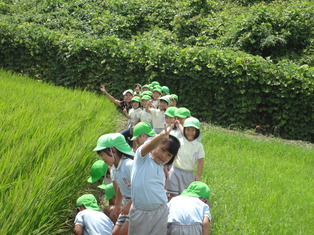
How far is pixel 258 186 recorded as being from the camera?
17.6 ft

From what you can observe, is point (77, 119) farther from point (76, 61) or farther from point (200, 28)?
point (200, 28)

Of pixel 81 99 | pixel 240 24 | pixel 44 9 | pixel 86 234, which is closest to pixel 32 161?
pixel 86 234

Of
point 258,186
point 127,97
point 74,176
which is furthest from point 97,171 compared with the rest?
point 127,97

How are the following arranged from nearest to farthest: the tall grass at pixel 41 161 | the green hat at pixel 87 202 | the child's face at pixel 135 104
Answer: the tall grass at pixel 41 161 < the green hat at pixel 87 202 < the child's face at pixel 135 104

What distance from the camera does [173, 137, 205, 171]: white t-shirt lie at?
15.0 feet

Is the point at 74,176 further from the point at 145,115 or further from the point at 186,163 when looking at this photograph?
the point at 145,115

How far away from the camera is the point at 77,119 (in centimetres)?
576

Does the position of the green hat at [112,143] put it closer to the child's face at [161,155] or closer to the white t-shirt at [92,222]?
the child's face at [161,155]

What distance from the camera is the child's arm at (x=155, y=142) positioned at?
275 centimetres

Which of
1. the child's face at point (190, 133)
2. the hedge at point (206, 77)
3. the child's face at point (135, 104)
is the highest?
the child's face at point (190, 133)

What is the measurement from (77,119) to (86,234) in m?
2.62

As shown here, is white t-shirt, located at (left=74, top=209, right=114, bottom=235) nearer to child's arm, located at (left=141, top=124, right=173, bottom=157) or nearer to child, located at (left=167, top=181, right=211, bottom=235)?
child, located at (left=167, top=181, right=211, bottom=235)

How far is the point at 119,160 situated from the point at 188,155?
4.08 ft

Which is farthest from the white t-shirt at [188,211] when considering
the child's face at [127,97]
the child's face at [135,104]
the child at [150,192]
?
the child's face at [127,97]
